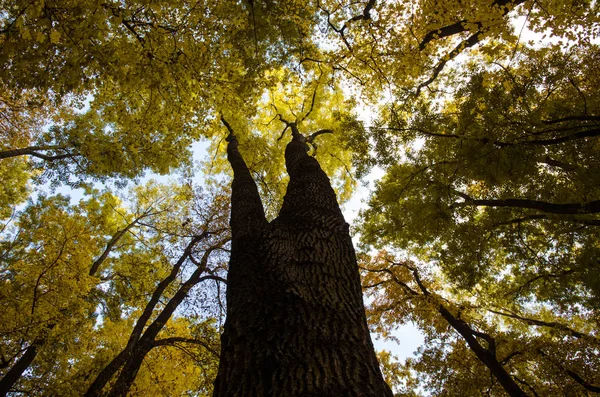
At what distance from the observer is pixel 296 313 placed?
86.9 inches

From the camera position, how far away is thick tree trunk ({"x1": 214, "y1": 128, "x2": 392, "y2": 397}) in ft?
5.90

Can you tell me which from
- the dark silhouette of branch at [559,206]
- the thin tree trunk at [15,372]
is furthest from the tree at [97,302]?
the dark silhouette of branch at [559,206]

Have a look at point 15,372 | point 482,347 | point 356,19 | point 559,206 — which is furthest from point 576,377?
point 15,372

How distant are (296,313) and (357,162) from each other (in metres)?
6.60

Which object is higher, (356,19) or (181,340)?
(356,19)


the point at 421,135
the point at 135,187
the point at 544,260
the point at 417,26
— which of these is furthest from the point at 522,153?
the point at 135,187

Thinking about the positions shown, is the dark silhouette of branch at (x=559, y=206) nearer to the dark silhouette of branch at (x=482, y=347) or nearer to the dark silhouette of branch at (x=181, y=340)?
the dark silhouette of branch at (x=482, y=347)

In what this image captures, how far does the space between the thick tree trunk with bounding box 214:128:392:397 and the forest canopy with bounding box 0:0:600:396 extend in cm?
260

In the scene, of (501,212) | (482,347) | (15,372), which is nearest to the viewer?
(15,372)

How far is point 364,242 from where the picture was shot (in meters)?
10.5

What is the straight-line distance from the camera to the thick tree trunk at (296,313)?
1.80 metres

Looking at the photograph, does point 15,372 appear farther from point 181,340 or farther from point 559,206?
point 559,206

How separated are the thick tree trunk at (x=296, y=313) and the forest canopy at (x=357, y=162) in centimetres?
260

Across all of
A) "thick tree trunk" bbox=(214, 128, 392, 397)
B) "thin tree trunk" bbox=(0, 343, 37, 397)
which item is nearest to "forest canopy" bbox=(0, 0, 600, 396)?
"thin tree trunk" bbox=(0, 343, 37, 397)
